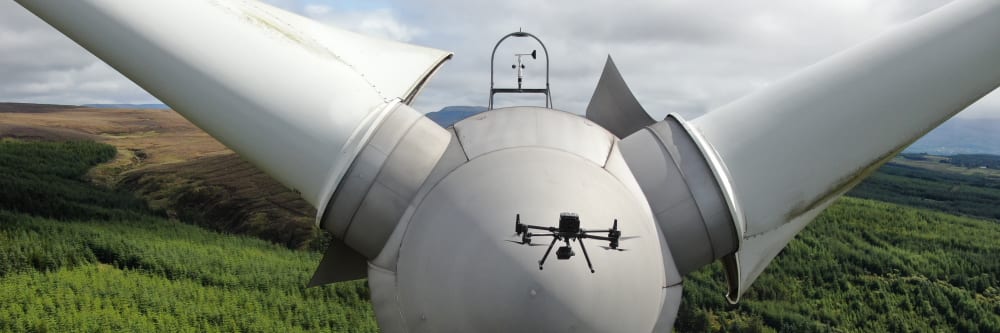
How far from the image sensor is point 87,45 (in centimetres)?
637

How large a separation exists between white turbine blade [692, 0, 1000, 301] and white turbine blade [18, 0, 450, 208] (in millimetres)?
3324

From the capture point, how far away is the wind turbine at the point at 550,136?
5.71 m

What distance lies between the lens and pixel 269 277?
632 inches

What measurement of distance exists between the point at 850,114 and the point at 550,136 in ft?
8.79

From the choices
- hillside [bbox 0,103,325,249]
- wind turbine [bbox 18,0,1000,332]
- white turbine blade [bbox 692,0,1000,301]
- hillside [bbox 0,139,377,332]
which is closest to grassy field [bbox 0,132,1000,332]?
hillside [bbox 0,139,377,332]

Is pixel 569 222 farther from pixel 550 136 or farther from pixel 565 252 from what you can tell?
pixel 550 136

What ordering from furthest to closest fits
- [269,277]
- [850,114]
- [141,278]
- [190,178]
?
[190,178] < [269,277] < [141,278] < [850,114]

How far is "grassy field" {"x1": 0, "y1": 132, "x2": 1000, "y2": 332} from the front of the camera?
1304 centimetres

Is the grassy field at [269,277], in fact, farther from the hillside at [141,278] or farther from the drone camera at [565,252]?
the drone camera at [565,252]

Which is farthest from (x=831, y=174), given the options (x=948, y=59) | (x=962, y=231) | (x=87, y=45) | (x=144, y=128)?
(x=144, y=128)

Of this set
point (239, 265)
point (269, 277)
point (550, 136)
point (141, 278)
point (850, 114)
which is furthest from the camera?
point (239, 265)

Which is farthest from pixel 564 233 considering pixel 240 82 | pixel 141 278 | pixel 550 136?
pixel 141 278

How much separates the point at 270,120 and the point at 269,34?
1018 millimetres

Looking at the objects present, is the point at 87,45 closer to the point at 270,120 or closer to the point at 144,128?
the point at 270,120
